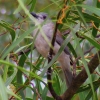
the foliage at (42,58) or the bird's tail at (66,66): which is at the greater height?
the foliage at (42,58)

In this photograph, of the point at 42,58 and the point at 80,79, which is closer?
the point at 80,79

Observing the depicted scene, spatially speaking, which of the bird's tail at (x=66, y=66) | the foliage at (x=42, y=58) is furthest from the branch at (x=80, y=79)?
the bird's tail at (x=66, y=66)

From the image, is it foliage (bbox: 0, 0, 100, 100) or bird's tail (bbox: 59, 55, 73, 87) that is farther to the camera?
bird's tail (bbox: 59, 55, 73, 87)

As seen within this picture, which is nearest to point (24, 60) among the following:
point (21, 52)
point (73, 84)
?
point (21, 52)

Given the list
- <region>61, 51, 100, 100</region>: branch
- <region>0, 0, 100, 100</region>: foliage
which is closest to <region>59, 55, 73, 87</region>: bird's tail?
<region>0, 0, 100, 100</region>: foliage

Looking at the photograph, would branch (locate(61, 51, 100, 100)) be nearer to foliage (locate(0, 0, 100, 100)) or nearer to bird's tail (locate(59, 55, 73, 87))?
foliage (locate(0, 0, 100, 100))

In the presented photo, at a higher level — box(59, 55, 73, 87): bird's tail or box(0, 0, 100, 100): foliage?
box(0, 0, 100, 100): foliage

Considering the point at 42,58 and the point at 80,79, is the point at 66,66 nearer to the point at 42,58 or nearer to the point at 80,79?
the point at 42,58

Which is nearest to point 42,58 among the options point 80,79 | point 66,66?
point 66,66

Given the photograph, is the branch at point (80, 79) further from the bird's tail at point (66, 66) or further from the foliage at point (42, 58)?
the bird's tail at point (66, 66)

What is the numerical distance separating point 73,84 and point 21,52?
0.30 metres

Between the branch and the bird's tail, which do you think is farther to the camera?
the bird's tail

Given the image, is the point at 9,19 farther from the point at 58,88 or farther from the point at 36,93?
the point at 36,93

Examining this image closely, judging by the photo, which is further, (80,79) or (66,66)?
(66,66)
